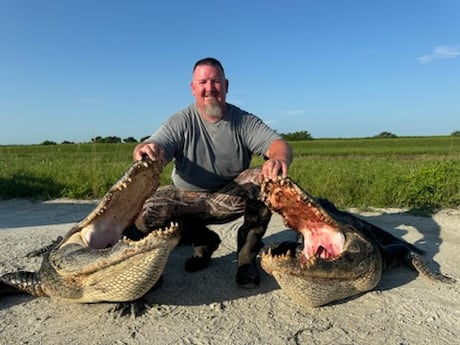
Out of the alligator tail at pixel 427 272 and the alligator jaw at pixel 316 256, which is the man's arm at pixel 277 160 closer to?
the alligator jaw at pixel 316 256

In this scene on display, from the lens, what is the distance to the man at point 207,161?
4113 mm

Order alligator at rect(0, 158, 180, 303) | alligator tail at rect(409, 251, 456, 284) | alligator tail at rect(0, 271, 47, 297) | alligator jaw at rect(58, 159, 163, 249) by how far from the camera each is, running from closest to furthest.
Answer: alligator at rect(0, 158, 180, 303)
alligator jaw at rect(58, 159, 163, 249)
alligator tail at rect(0, 271, 47, 297)
alligator tail at rect(409, 251, 456, 284)

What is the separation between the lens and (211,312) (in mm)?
3186

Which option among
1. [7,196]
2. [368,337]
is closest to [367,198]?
[368,337]

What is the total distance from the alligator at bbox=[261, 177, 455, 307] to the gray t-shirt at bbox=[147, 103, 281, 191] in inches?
33.2

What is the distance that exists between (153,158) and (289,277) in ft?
4.05

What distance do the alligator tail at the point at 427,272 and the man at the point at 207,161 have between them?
1515mm

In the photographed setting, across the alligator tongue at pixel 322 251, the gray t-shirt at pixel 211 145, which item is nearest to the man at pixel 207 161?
the gray t-shirt at pixel 211 145

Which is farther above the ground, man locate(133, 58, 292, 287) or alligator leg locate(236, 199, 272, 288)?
man locate(133, 58, 292, 287)

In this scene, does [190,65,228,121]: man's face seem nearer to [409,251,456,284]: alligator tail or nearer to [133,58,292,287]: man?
[133,58,292,287]: man

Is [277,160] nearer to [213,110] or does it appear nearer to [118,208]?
[213,110]

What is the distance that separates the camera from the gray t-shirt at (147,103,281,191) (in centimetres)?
417

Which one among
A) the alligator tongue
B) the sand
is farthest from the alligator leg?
the alligator tongue

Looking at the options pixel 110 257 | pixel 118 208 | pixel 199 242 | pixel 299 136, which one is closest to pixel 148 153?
pixel 118 208
